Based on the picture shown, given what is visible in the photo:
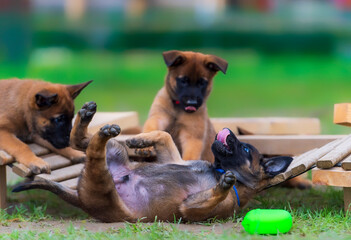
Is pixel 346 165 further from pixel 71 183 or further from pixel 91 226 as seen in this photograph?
pixel 71 183

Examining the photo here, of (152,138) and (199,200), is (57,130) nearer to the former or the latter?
(152,138)

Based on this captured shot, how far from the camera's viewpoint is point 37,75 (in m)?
16.2

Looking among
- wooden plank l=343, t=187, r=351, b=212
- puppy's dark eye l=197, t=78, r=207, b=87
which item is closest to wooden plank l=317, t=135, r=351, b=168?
wooden plank l=343, t=187, r=351, b=212

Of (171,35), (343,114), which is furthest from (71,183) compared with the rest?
(171,35)

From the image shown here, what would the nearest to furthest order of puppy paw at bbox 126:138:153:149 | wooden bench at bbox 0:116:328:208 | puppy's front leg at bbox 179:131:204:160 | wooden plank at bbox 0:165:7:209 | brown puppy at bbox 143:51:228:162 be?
puppy paw at bbox 126:138:153:149 < wooden bench at bbox 0:116:328:208 < wooden plank at bbox 0:165:7:209 < puppy's front leg at bbox 179:131:204:160 < brown puppy at bbox 143:51:228:162

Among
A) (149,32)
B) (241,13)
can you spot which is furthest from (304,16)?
(149,32)

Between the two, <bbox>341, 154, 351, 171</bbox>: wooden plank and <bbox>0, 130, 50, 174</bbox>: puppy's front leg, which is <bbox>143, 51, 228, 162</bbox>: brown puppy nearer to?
<bbox>0, 130, 50, 174</bbox>: puppy's front leg

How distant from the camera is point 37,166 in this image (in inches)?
176

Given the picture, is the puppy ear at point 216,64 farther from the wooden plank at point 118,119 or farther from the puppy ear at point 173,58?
the wooden plank at point 118,119

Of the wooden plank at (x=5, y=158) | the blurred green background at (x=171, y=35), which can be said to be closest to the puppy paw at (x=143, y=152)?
the wooden plank at (x=5, y=158)

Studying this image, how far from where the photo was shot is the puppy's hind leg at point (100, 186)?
12.1 ft

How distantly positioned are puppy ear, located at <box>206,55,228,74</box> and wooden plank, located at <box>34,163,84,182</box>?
5.06 feet

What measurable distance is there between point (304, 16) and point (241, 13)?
233cm

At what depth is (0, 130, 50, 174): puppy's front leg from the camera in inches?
176
